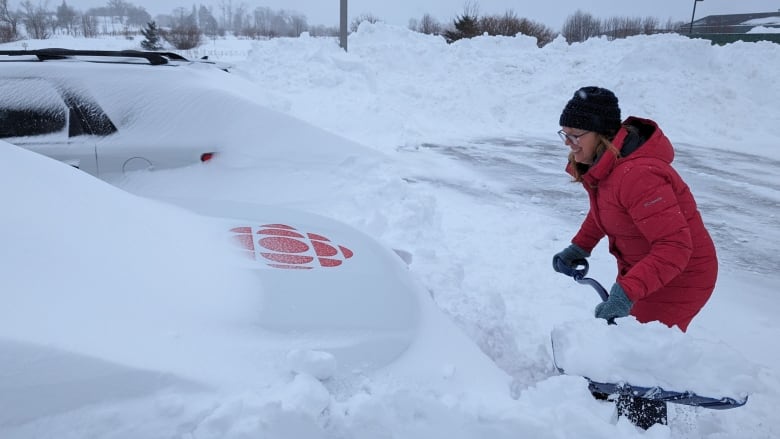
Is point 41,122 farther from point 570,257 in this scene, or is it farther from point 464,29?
point 464,29

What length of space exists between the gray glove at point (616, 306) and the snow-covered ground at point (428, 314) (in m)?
0.12

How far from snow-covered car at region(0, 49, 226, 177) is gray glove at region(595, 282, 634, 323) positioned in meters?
3.53

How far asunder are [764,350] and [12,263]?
4.11 meters

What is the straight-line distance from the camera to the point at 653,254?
200 centimetres

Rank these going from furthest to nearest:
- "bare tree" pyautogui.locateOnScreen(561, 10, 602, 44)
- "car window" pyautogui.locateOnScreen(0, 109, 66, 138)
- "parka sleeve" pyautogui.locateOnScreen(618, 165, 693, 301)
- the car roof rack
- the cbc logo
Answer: "bare tree" pyautogui.locateOnScreen(561, 10, 602, 44), the car roof rack, "car window" pyautogui.locateOnScreen(0, 109, 66, 138), the cbc logo, "parka sleeve" pyautogui.locateOnScreen(618, 165, 693, 301)

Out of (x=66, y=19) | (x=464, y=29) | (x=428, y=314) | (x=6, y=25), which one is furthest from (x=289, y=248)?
(x=66, y=19)

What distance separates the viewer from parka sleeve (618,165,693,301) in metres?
1.97

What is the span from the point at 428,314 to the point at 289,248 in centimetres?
68

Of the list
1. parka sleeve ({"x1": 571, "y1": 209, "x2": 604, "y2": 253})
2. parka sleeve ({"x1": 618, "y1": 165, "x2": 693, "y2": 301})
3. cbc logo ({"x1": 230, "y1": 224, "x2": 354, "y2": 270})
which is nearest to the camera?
parka sleeve ({"x1": 618, "y1": 165, "x2": 693, "y2": 301})

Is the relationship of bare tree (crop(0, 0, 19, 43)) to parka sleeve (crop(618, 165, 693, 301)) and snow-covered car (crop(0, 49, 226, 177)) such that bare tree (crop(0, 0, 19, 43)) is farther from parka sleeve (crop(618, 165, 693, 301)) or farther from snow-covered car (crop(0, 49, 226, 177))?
parka sleeve (crop(618, 165, 693, 301))

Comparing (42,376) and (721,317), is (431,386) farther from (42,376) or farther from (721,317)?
(721,317)

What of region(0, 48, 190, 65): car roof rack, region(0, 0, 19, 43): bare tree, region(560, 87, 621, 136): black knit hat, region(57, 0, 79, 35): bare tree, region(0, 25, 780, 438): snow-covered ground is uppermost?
region(57, 0, 79, 35): bare tree

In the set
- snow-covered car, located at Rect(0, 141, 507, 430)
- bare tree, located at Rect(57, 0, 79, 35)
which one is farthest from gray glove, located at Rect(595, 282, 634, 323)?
bare tree, located at Rect(57, 0, 79, 35)

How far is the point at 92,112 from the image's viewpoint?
4.05 metres
